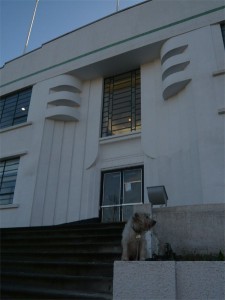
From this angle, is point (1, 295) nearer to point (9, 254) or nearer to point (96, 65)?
point (9, 254)

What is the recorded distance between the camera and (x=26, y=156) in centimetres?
1172

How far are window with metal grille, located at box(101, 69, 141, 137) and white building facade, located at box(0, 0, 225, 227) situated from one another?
1.8 inches

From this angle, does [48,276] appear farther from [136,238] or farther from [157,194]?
[157,194]

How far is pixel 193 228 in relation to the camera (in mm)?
5324

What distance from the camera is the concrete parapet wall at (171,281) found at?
3334mm

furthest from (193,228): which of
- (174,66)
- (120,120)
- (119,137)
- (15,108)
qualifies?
(15,108)

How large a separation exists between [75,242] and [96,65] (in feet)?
26.3

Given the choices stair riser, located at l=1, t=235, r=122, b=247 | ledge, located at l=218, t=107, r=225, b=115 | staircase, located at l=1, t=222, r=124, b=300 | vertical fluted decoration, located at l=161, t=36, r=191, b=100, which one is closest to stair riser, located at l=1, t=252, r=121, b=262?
staircase, located at l=1, t=222, r=124, b=300

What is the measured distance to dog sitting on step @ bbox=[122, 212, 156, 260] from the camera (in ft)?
13.2

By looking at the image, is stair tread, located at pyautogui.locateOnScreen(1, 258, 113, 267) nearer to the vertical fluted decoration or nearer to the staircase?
the staircase

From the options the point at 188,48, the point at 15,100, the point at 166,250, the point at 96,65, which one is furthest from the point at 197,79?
the point at 15,100

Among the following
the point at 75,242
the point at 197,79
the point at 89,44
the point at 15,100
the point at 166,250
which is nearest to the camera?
the point at 166,250

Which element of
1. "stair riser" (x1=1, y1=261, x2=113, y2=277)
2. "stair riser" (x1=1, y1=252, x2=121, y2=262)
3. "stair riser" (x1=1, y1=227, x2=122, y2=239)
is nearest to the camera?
"stair riser" (x1=1, y1=261, x2=113, y2=277)

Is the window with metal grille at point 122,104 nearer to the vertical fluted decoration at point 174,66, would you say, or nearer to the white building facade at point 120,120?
the white building facade at point 120,120
